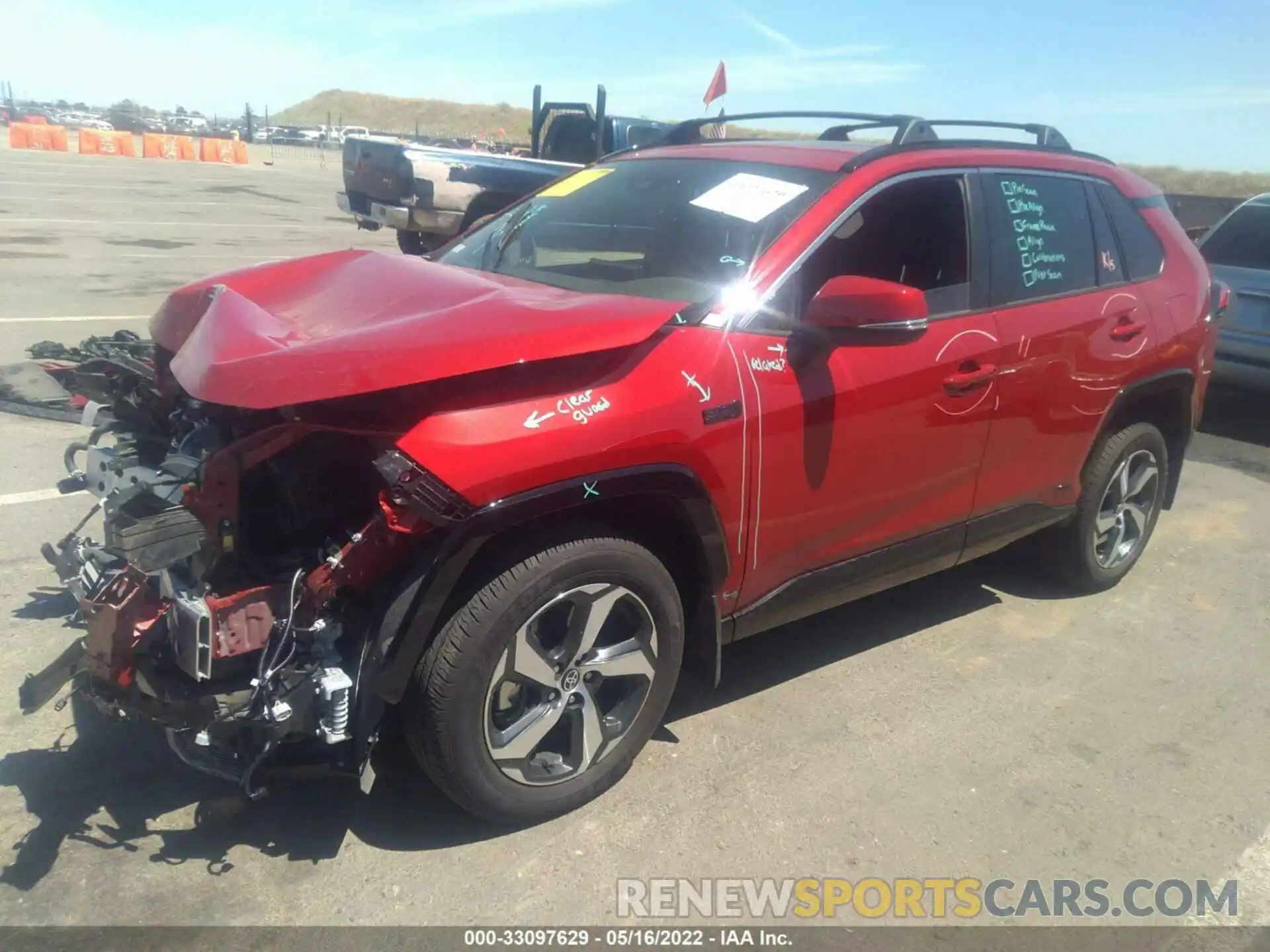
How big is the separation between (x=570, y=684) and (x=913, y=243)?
2.06 meters

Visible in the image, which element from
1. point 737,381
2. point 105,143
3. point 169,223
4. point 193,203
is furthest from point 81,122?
point 737,381

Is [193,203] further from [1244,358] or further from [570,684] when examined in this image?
[570,684]

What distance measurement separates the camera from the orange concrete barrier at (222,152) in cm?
3659

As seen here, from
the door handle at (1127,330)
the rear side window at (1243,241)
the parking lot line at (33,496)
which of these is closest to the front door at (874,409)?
the door handle at (1127,330)

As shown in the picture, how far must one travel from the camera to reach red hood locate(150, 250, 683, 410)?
Result: 2461 millimetres

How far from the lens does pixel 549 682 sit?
283 centimetres

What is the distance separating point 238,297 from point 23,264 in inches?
395

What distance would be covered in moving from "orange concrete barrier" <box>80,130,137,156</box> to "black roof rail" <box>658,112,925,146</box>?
35720 millimetres

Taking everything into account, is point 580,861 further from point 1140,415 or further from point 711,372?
point 1140,415

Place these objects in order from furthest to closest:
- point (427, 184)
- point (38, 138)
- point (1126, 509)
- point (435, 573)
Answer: point (38, 138) → point (427, 184) → point (1126, 509) → point (435, 573)

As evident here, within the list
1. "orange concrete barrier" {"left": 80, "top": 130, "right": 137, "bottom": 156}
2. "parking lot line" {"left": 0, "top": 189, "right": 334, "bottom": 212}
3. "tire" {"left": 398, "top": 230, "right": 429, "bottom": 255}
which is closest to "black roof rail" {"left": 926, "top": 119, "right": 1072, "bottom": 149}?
A: "tire" {"left": 398, "top": 230, "right": 429, "bottom": 255}

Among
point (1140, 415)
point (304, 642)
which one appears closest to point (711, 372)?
point (304, 642)

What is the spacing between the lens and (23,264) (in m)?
11.2

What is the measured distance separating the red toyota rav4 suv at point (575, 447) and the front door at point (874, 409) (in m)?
0.01
